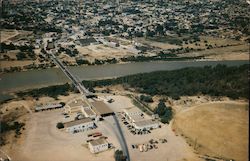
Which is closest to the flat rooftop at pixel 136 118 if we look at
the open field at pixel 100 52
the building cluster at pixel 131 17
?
the open field at pixel 100 52

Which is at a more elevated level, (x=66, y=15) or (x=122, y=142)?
(x=66, y=15)

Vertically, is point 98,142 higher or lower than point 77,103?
lower

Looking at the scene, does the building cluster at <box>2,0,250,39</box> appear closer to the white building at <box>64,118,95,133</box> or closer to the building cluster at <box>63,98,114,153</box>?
the building cluster at <box>63,98,114,153</box>

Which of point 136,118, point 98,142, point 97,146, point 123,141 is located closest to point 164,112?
point 136,118

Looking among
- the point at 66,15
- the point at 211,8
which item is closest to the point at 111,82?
the point at 66,15

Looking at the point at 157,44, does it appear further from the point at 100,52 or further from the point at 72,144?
the point at 72,144

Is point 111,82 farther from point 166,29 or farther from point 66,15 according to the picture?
point 66,15
